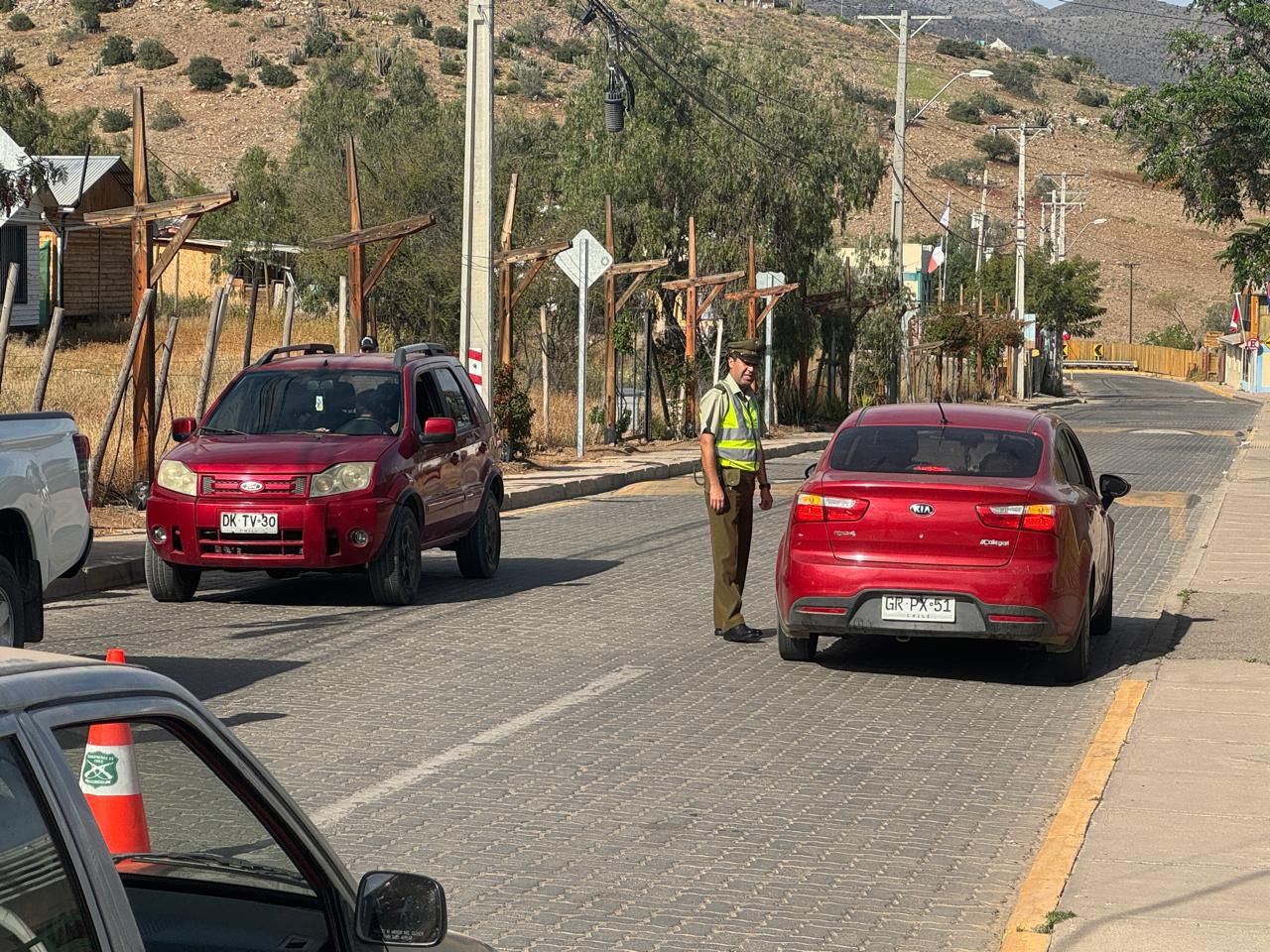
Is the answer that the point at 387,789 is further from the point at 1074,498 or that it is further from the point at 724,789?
the point at 1074,498

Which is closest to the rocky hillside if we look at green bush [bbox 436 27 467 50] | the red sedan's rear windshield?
green bush [bbox 436 27 467 50]

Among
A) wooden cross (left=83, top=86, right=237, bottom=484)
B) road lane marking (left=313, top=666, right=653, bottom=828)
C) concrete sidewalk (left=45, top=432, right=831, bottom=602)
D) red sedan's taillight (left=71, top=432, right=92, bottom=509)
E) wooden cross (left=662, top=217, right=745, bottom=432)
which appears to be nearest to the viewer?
road lane marking (left=313, top=666, right=653, bottom=828)

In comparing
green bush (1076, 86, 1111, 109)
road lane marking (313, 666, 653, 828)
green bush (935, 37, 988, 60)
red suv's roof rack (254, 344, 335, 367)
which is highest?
green bush (935, 37, 988, 60)

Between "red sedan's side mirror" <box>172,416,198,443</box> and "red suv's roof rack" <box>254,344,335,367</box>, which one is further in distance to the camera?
"red suv's roof rack" <box>254,344,335,367</box>

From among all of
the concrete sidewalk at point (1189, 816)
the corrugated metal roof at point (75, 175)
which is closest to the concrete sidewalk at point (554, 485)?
the concrete sidewalk at point (1189, 816)

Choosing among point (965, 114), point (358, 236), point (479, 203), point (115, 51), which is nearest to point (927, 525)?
point (358, 236)

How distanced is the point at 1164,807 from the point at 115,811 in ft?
19.5

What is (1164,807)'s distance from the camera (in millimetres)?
8242

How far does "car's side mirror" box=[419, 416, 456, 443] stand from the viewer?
1502 centimetres

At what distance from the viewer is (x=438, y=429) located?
592 inches

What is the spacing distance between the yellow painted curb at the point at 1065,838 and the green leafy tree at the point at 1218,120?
15.6m

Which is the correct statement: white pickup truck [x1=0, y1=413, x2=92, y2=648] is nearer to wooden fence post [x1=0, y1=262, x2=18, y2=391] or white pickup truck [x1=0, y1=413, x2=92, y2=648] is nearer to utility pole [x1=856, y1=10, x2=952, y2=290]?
wooden fence post [x1=0, y1=262, x2=18, y2=391]

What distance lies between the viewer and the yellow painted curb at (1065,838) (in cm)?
649

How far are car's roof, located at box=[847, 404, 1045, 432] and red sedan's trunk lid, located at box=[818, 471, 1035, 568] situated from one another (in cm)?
68
